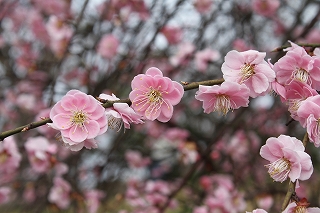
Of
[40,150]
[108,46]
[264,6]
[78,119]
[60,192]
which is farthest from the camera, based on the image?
[264,6]

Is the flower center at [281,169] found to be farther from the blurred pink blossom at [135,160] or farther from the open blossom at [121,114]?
the blurred pink blossom at [135,160]

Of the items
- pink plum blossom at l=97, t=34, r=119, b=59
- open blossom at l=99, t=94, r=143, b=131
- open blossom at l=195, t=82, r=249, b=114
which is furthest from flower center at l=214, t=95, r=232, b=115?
pink plum blossom at l=97, t=34, r=119, b=59

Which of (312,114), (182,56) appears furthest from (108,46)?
(312,114)

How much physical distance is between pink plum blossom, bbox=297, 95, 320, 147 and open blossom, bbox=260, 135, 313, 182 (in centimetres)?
5

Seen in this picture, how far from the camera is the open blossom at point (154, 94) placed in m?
1.21

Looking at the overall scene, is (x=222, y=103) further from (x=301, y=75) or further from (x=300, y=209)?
(x=300, y=209)

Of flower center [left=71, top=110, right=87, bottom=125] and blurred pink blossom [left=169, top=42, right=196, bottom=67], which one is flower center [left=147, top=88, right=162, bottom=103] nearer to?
flower center [left=71, top=110, right=87, bottom=125]

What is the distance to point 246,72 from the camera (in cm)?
124

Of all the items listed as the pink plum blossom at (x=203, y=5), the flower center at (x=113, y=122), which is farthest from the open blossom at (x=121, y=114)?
the pink plum blossom at (x=203, y=5)

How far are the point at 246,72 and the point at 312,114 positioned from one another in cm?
24

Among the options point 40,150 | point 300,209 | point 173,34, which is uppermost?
point 300,209

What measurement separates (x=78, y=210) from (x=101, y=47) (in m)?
1.49

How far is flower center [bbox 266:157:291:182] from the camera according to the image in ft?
3.72

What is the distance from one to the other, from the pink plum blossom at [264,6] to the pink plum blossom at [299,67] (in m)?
2.76
